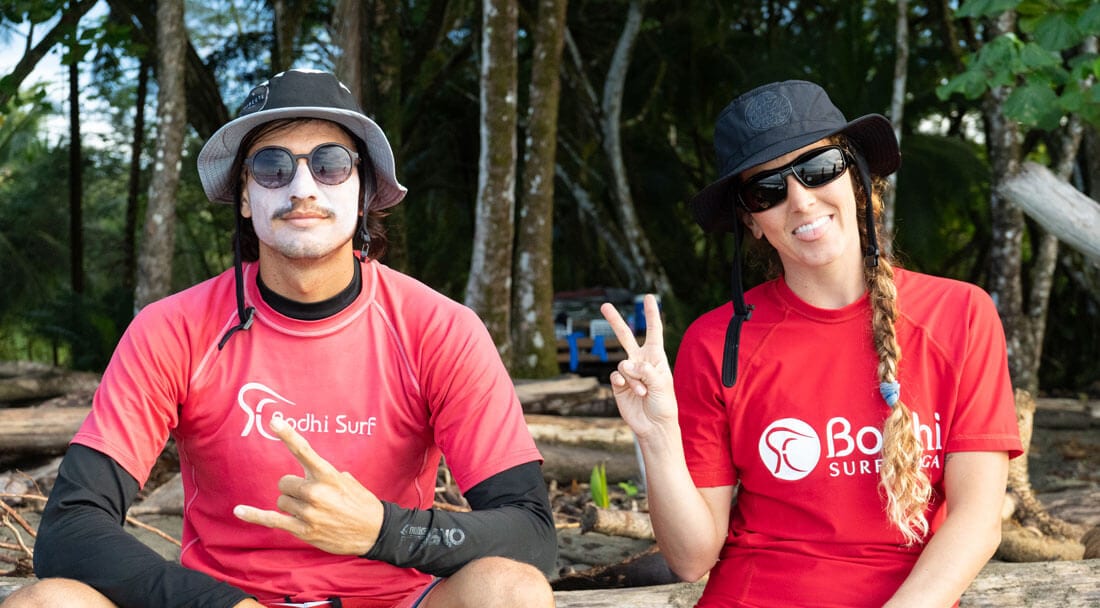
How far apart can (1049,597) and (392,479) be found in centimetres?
206

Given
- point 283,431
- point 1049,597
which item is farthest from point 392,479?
point 1049,597

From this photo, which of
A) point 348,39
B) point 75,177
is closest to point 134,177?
point 75,177

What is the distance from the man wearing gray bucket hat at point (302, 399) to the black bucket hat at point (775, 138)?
0.68 metres

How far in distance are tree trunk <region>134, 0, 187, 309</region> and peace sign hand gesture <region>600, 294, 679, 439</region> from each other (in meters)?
6.53

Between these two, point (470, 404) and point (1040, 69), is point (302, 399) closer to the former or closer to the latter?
point (470, 404)

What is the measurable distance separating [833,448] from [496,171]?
6.55 m

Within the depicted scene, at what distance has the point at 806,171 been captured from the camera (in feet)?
9.13

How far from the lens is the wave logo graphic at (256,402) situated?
9.31 ft

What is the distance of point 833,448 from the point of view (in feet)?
8.97

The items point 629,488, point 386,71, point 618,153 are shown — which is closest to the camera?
point 629,488

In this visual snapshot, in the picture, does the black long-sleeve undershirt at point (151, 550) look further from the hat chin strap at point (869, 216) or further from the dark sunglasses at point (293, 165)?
the hat chin strap at point (869, 216)

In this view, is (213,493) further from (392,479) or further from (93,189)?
(93,189)

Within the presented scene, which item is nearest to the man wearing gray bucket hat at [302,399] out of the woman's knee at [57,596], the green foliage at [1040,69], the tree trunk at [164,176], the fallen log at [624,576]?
the woman's knee at [57,596]

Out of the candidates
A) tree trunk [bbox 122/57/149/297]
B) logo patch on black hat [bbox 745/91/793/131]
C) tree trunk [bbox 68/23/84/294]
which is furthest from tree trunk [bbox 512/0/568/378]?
tree trunk [bbox 68/23/84/294]
